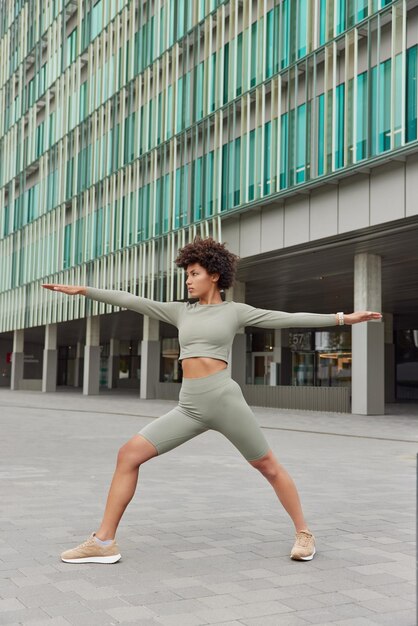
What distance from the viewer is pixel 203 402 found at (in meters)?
4.70

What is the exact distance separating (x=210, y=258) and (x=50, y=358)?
42.1 metres

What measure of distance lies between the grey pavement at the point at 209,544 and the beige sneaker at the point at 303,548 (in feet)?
0.15

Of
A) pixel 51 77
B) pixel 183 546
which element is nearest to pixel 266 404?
pixel 183 546

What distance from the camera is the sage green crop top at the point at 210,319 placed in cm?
480

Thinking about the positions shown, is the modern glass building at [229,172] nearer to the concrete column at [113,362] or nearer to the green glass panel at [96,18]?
the green glass panel at [96,18]

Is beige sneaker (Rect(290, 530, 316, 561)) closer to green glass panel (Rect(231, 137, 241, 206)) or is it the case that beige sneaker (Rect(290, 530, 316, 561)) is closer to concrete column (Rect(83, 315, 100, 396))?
green glass panel (Rect(231, 137, 241, 206))

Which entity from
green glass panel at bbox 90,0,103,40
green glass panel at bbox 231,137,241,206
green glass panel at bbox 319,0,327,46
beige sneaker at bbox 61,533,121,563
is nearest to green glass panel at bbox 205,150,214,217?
green glass panel at bbox 231,137,241,206

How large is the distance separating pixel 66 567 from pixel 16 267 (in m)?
46.9

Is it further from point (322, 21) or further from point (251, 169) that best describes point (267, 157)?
point (322, 21)

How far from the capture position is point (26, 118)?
49750 millimetres

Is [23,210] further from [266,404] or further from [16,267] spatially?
[266,404]

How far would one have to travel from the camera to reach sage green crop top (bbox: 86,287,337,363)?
4797mm

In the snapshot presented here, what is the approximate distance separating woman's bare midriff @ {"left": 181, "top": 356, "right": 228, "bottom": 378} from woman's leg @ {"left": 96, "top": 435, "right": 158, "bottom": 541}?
55 cm

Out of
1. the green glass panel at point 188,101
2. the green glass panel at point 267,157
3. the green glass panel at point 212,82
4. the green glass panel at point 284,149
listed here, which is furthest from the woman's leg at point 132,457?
the green glass panel at point 188,101
